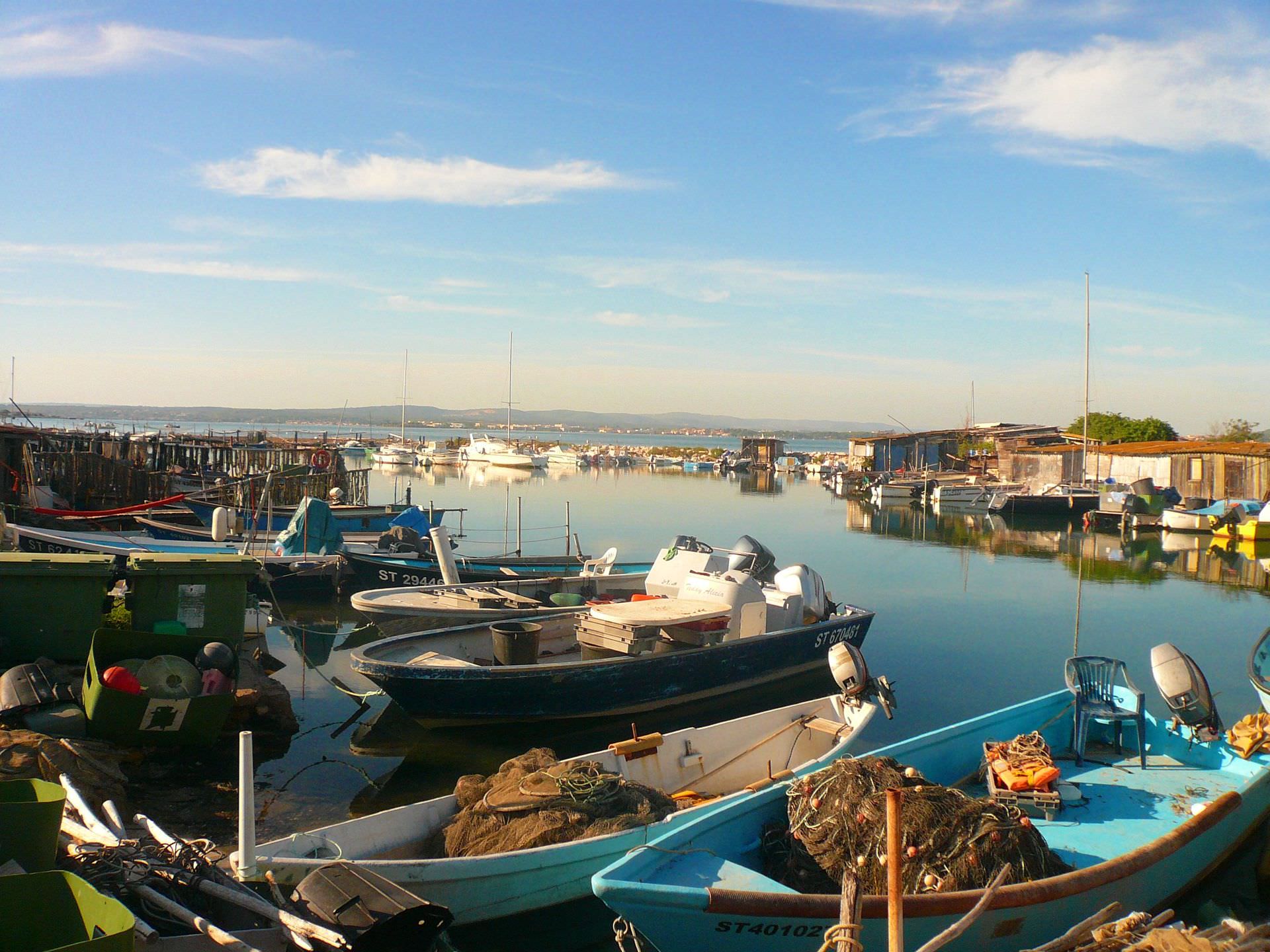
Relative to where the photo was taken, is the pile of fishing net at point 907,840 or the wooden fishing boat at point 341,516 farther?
the wooden fishing boat at point 341,516

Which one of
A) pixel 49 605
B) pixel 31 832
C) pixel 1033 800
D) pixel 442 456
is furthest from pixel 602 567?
pixel 442 456

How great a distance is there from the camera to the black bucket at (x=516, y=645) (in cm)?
1142

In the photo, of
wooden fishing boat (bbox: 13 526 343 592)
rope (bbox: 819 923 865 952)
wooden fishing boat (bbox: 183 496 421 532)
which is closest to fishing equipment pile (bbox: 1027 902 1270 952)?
rope (bbox: 819 923 865 952)

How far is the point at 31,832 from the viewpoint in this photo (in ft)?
17.7

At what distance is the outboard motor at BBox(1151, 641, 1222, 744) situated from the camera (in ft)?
29.5

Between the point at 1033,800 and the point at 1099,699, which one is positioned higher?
the point at 1099,699

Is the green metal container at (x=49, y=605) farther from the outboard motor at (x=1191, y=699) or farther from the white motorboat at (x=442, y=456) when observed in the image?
the white motorboat at (x=442, y=456)

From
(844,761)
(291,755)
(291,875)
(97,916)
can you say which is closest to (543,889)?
(291,875)

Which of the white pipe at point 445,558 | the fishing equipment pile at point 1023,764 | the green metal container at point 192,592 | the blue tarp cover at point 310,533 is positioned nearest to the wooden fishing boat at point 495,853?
the fishing equipment pile at point 1023,764

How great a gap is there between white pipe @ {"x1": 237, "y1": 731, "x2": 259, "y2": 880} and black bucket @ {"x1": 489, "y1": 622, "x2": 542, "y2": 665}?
5462mm

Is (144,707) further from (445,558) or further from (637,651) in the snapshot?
(445,558)

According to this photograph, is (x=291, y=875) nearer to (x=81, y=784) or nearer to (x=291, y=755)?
(x=81, y=784)

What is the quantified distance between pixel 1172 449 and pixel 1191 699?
141ft

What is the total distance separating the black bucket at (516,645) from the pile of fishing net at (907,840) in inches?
207
